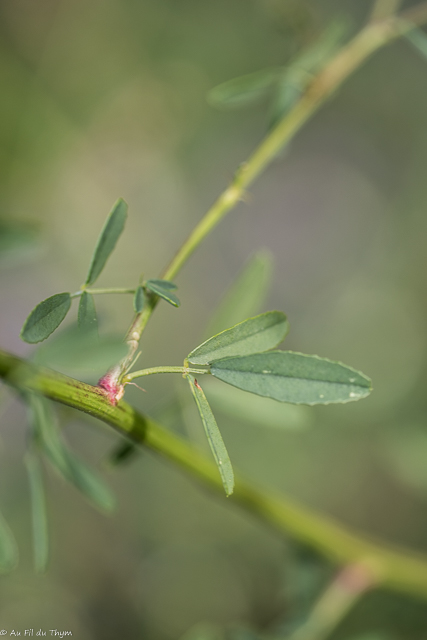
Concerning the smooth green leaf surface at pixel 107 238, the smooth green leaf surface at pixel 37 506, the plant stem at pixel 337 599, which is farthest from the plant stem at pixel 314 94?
the plant stem at pixel 337 599

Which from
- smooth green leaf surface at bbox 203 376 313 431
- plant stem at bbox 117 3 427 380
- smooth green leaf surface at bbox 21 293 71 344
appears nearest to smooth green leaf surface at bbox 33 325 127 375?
smooth green leaf surface at bbox 21 293 71 344

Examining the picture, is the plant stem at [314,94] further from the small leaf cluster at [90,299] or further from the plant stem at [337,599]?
the plant stem at [337,599]

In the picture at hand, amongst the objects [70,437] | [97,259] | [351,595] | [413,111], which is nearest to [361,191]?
[413,111]

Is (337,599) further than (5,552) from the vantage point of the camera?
Yes

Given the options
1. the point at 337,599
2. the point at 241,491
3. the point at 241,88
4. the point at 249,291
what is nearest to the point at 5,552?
the point at 241,491

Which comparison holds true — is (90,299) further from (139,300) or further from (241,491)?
(241,491)
